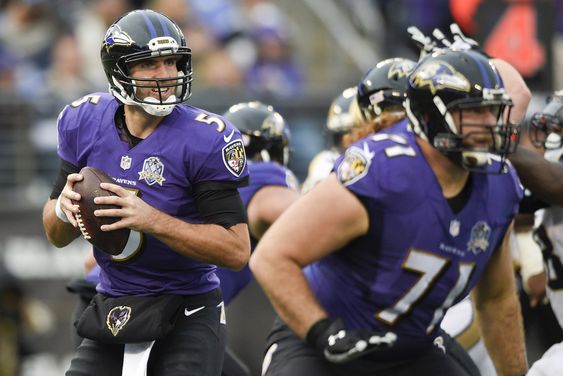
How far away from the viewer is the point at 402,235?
14.3ft

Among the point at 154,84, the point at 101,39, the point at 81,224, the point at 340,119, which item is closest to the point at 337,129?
the point at 340,119

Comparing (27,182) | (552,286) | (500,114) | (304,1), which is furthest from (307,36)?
(500,114)

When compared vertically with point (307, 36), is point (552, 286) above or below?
above

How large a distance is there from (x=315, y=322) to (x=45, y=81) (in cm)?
842

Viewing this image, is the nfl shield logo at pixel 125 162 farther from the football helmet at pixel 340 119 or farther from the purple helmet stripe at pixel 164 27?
the football helmet at pixel 340 119

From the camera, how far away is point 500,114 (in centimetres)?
452

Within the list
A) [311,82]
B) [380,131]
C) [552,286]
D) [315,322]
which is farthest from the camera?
[311,82]

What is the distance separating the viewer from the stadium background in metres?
9.76

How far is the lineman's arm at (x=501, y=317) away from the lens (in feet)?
15.9

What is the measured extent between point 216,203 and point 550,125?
1.61 meters

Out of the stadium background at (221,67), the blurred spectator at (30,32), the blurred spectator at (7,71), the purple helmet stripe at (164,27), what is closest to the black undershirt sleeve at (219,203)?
the purple helmet stripe at (164,27)

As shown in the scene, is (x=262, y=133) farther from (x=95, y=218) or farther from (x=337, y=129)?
(x=95, y=218)

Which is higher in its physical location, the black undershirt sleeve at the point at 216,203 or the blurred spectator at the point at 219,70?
the black undershirt sleeve at the point at 216,203

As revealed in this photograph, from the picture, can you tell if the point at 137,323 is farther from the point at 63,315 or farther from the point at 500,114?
the point at 63,315
